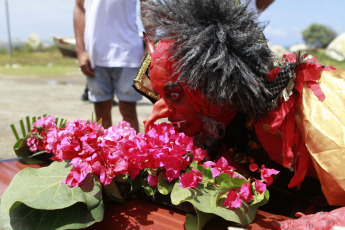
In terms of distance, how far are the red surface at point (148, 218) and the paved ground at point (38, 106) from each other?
2.13 meters

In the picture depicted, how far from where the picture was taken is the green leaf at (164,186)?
3.33 ft

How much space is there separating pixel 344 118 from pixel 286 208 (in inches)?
16.7

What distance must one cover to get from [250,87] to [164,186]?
35 cm

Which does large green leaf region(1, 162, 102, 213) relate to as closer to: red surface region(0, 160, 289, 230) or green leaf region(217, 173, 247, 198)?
red surface region(0, 160, 289, 230)

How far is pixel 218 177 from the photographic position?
37.8 inches

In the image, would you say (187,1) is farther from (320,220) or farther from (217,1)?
(320,220)

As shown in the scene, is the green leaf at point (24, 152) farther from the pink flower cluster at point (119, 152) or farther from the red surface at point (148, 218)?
the red surface at point (148, 218)

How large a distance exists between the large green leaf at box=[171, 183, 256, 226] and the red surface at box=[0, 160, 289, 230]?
45 mm

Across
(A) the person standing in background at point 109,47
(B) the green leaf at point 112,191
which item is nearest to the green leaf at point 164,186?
(B) the green leaf at point 112,191

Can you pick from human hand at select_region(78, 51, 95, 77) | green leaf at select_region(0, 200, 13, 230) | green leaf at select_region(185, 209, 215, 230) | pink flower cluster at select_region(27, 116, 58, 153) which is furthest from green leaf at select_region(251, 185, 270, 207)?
human hand at select_region(78, 51, 95, 77)

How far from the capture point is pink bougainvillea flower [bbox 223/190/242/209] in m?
0.89

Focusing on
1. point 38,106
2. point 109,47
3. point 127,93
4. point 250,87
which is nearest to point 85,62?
point 109,47

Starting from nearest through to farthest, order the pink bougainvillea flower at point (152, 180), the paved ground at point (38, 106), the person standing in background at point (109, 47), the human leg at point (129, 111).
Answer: the pink bougainvillea flower at point (152, 180)
the person standing in background at point (109, 47)
the human leg at point (129, 111)
the paved ground at point (38, 106)

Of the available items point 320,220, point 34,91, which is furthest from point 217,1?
point 34,91
